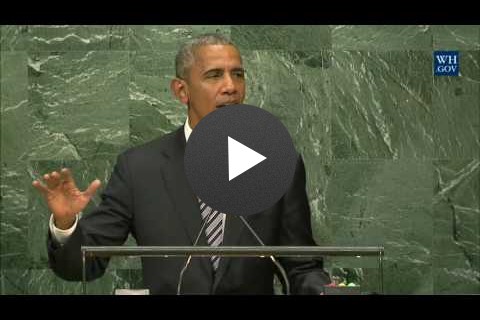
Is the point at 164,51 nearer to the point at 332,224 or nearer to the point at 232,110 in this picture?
the point at 332,224

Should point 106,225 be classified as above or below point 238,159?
below

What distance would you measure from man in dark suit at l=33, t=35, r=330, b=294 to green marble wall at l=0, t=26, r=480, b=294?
34 centimetres

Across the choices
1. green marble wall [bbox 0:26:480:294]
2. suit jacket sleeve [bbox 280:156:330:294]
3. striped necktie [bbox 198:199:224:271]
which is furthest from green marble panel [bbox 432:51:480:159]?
striped necktie [bbox 198:199:224:271]

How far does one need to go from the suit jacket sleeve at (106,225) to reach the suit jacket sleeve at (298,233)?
2.05 feet

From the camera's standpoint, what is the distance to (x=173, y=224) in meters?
3.63

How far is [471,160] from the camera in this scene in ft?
14.3

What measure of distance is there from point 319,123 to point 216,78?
880mm

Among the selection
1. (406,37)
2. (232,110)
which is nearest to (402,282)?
(406,37)

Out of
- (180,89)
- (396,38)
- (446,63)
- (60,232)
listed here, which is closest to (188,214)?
(180,89)

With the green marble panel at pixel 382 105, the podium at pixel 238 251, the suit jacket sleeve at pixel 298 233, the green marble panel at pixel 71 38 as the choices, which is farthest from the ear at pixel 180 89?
the podium at pixel 238 251

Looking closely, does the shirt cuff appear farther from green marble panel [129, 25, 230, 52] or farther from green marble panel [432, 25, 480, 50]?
green marble panel [432, 25, 480, 50]

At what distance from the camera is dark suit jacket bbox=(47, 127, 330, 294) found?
10.5 feet

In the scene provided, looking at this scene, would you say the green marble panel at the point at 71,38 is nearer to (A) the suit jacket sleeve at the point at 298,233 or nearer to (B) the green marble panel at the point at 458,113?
(A) the suit jacket sleeve at the point at 298,233

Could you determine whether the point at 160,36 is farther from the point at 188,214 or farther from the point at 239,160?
the point at 239,160
